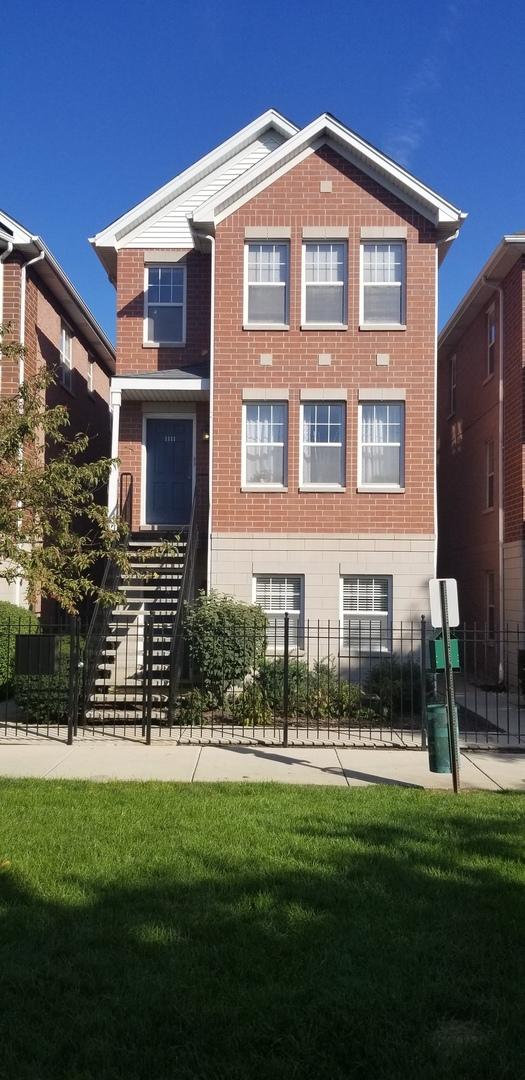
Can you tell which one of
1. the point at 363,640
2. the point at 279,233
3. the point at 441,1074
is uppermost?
the point at 279,233

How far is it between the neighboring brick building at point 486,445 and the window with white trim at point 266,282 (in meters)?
4.29

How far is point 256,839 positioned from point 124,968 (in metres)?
2.42

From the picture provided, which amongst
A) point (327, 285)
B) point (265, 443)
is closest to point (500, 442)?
point (327, 285)

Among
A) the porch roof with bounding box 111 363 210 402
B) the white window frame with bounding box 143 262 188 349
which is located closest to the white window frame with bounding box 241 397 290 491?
the porch roof with bounding box 111 363 210 402

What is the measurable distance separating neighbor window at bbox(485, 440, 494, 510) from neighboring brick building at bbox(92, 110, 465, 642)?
153 inches

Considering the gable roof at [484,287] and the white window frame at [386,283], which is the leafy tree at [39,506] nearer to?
the white window frame at [386,283]

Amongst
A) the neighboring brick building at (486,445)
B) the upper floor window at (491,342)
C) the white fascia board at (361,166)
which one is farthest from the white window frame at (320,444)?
the upper floor window at (491,342)

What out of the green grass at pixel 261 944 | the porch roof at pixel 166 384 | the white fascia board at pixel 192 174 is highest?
the white fascia board at pixel 192 174

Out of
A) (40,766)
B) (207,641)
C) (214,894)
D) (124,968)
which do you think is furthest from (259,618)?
(124,968)

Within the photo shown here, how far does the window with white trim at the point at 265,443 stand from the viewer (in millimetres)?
16766

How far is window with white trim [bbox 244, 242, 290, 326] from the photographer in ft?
55.3

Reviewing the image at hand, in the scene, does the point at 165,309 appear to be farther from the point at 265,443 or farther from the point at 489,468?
the point at 489,468

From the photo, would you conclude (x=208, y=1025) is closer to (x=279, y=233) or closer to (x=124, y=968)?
(x=124, y=968)

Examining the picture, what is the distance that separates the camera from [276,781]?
374 inches
